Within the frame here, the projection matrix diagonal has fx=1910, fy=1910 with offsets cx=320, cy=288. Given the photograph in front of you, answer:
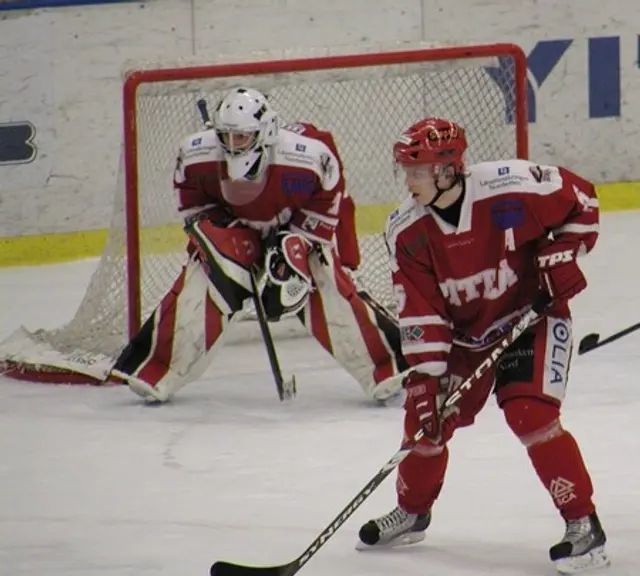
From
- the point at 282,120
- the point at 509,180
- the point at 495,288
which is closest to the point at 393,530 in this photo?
the point at 495,288

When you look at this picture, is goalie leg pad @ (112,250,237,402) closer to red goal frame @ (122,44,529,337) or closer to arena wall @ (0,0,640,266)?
red goal frame @ (122,44,529,337)

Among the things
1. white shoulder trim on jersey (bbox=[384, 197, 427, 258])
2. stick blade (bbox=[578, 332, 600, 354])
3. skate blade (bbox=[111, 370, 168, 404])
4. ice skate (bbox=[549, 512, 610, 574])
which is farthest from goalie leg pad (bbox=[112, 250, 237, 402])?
ice skate (bbox=[549, 512, 610, 574])

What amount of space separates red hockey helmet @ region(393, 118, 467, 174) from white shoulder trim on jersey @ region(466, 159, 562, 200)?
58 millimetres

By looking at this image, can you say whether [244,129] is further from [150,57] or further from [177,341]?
[150,57]

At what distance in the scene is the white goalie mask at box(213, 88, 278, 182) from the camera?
16.8 feet

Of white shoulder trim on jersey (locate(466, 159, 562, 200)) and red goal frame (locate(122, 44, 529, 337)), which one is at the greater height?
white shoulder trim on jersey (locate(466, 159, 562, 200))

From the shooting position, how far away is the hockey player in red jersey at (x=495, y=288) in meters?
3.70

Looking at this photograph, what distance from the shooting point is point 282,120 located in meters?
6.14

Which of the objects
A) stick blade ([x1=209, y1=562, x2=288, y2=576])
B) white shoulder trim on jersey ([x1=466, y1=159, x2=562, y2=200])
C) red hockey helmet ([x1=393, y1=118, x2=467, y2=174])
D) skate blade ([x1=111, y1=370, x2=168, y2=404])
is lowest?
skate blade ([x1=111, y1=370, x2=168, y2=404])

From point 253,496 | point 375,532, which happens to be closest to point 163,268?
point 253,496

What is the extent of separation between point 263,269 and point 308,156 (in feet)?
1.12

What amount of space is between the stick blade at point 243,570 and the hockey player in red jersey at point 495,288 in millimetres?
382

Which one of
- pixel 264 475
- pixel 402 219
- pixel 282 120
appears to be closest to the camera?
pixel 402 219

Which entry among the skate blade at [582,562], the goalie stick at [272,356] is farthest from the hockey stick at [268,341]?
the skate blade at [582,562]
